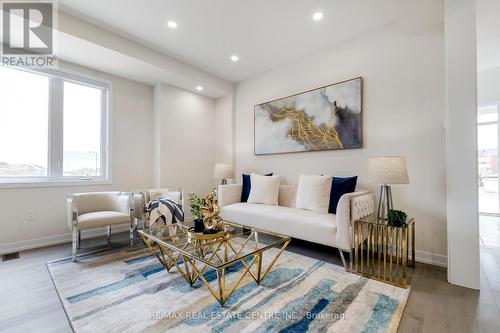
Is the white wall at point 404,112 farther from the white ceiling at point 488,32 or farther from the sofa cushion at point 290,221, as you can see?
the sofa cushion at point 290,221

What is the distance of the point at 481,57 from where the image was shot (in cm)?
377

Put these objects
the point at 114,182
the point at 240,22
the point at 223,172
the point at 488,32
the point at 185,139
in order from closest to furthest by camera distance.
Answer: the point at 240,22 < the point at 488,32 < the point at 114,182 < the point at 223,172 < the point at 185,139

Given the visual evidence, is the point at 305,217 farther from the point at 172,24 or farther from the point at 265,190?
the point at 172,24

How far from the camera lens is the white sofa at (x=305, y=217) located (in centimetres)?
221

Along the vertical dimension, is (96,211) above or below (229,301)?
above

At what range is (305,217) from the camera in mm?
2570

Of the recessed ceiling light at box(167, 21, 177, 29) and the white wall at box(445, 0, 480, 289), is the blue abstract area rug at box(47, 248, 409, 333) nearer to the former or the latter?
the white wall at box(445, 0, 480, 289)

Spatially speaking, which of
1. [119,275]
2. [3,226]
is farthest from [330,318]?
[3,226]

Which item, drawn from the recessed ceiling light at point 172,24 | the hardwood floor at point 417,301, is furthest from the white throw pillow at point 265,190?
the recessed ceiling light at point 172,24

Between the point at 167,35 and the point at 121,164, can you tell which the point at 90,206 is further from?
the point at 167,35

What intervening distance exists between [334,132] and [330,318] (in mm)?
2312

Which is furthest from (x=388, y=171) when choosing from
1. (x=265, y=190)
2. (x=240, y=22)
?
(x=240, y=22)

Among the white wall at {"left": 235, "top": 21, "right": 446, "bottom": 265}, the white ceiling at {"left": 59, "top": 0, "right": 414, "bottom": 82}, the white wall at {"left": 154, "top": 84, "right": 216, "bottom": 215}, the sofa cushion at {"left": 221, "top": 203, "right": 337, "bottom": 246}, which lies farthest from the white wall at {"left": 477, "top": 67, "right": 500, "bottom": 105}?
the white wall at {"left": 154, "top": 84, "right": 216, "bottom": 215}

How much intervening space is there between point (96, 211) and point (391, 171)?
11.7ft
